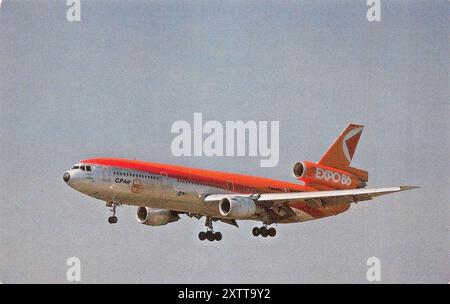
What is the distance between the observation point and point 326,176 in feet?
224

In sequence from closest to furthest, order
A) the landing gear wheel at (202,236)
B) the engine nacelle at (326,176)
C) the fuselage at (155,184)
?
the fuselage at (155,184)
the landing gear wheel at (202,236)
the engine nacelle at (326,176)

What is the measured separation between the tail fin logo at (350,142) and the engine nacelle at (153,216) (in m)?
15.2

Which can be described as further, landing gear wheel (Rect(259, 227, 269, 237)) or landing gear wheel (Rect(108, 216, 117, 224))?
landing gear wheel (Rect(259, 227, 269, 237))

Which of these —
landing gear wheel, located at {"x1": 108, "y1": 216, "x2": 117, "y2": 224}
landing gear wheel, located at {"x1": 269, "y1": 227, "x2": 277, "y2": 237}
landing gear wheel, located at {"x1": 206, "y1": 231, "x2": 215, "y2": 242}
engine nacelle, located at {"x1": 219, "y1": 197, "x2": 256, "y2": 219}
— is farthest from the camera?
landing gear wheel, located at {"x1": 206, "y1": 231, "x2": 215, "y2": 242}

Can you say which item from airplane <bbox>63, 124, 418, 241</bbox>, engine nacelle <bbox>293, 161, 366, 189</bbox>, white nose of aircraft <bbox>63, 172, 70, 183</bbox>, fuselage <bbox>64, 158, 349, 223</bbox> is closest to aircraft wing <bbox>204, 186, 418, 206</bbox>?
airplane <bbox>63, 124, 418, 241</bbox>

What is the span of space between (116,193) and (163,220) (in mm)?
8474

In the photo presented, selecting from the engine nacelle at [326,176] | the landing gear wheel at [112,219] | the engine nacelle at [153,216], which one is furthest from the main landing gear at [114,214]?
the engine nacelle at [326,176]

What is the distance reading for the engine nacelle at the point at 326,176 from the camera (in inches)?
2645

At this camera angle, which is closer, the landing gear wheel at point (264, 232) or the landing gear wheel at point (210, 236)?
the landing gear wheel at point (264, 232)

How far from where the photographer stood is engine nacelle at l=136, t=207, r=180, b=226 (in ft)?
211

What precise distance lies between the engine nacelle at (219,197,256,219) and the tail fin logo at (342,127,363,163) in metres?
14.0

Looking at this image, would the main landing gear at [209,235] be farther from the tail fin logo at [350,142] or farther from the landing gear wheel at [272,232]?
the tail fin logo at [350,142]

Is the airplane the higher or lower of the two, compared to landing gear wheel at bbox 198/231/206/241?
higher

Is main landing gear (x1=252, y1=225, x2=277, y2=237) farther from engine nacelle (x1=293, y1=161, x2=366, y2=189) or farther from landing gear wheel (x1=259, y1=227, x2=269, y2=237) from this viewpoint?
engine nacelle (x1=293, y1=161, x2=366, y2=189)
